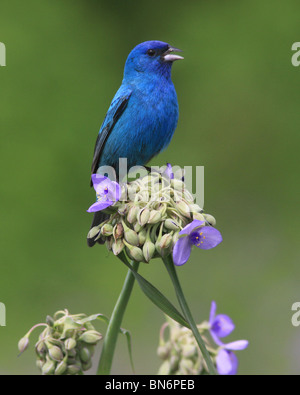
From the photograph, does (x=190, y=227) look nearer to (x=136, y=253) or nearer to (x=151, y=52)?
(x=136, y=253)

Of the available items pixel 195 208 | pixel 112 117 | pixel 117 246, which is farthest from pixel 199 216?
pixel 112 117

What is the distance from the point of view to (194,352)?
72.7 inches

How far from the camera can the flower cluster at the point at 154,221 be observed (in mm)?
1520

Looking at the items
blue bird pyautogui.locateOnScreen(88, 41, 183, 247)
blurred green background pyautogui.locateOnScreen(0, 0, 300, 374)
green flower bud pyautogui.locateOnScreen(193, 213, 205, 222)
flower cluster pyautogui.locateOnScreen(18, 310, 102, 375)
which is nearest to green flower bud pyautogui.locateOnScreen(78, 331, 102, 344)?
flower cluster pyautogui.locateOnScreen(18, 310, 102, 375)

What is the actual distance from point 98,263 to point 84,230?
349mm

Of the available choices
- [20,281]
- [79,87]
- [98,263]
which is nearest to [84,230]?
[98,263]

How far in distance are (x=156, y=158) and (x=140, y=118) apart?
2.33 m

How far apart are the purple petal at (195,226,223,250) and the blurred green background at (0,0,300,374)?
8.86ft

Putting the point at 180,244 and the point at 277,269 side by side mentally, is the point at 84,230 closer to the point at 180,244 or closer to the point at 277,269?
the point at 277,269

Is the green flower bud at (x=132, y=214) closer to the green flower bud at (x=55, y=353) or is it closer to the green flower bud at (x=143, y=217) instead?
the green flower bud at (x=143, y=217)

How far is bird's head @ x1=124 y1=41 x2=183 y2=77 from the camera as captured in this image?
3.00 m

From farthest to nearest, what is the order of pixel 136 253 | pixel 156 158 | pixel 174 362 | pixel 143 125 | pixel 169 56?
1. pixel 156 158
2. pixel 169 56
3. pixel 143 125
4. pixel 174 362
5. pixel 136 253

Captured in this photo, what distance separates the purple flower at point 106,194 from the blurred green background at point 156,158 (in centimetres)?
265

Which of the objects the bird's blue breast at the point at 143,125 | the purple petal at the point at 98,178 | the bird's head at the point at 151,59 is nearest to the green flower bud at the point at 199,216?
the purple petal at the point at 98,178
